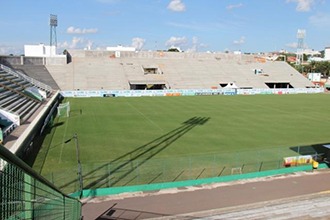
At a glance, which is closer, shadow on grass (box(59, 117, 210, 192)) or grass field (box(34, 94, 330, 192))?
shadow on grass (box(59, 117, 210, 192))

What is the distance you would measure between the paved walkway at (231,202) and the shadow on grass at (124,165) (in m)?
1.83

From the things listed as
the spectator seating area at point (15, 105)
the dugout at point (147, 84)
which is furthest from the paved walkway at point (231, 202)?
the dugout at point (147, 84)

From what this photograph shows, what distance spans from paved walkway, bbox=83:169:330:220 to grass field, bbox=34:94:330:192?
1.75 metres

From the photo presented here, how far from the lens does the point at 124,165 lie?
59.8ft

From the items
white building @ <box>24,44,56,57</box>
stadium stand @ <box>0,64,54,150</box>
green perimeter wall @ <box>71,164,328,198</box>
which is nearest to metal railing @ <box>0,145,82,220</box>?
green perimeter wall @ <box>71,164,328,198</box>

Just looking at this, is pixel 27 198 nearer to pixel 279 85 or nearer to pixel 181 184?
pixel 181 184

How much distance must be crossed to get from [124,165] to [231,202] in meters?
6.75

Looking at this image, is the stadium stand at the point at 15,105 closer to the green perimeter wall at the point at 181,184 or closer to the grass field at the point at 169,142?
the grass field at the point at 169,142

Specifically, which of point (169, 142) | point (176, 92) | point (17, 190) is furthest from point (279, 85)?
point (17, 190)

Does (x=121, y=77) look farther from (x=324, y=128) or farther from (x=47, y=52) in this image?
(x=324, y=128)

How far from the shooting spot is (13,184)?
10.4ft

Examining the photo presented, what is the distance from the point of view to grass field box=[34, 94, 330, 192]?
17266 millimetres

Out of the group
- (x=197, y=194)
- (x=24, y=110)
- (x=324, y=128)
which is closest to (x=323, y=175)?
(x=197, y=194)

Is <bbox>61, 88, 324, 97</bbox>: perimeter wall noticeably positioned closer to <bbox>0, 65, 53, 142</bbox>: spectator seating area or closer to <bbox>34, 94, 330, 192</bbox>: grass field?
<bbox>0, 65, 53, 142</bbox>: spectator seating area
